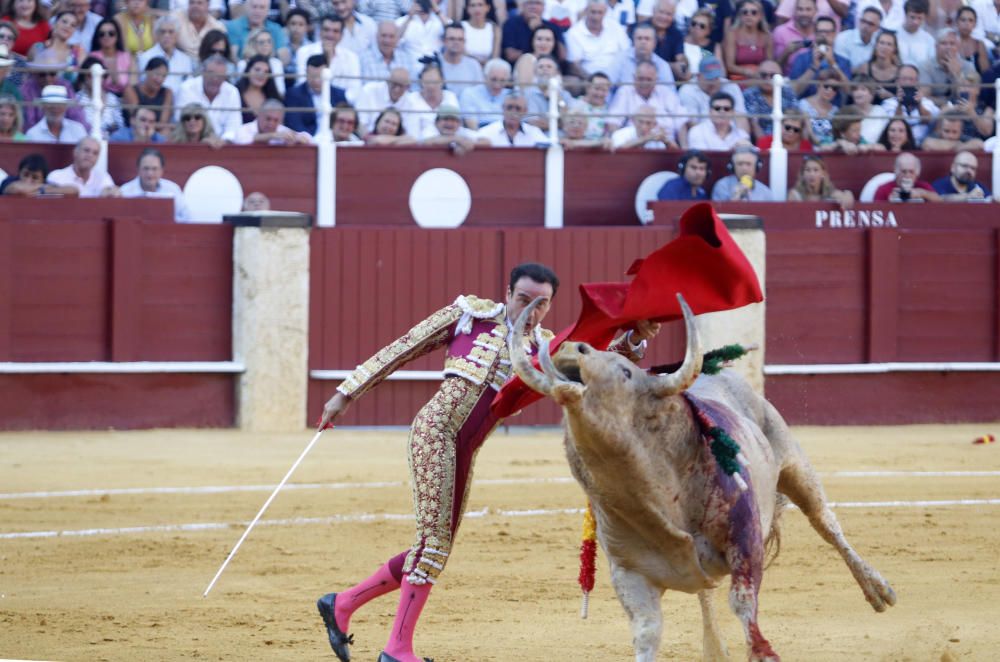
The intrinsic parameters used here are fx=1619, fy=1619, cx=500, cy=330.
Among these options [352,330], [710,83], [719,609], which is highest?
[710,83]

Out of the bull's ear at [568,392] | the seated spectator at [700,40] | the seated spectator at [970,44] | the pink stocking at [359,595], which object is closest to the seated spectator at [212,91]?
the seated spectator at [700,40]

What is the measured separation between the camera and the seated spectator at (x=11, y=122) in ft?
31.8

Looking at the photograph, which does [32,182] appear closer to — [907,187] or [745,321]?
[745,321]

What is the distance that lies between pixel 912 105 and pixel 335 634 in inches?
307

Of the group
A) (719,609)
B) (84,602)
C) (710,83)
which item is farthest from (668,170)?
(84,602)

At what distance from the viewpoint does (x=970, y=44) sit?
11.5 m

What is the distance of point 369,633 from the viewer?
16.4 ft

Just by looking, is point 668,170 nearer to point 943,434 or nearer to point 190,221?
point 943,434

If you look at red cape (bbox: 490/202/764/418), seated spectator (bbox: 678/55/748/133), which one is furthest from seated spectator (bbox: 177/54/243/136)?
red cape (bbox: 490/202/764/418)

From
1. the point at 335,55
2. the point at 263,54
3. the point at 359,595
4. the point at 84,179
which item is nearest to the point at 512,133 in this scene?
the point at 335,55

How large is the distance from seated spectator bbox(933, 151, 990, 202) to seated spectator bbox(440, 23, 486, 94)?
322cm

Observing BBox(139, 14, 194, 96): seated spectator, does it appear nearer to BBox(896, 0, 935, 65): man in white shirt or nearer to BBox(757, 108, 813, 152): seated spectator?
BBox(757, 108, 813, 152): seated spectator

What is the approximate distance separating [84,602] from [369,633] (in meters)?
1.00

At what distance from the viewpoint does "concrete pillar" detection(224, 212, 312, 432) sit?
9.96 meters
